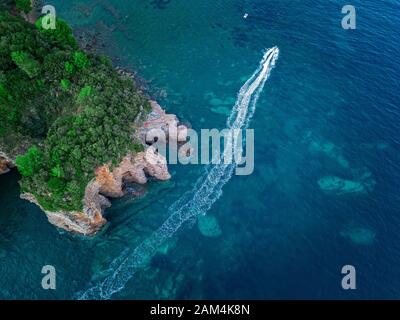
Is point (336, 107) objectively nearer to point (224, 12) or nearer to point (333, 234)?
point (333, 234)

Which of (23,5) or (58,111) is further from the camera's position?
(23,5)

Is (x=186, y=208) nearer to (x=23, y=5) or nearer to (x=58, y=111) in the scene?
(x=58, y=111)

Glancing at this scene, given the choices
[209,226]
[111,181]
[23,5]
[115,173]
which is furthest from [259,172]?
[23,5]

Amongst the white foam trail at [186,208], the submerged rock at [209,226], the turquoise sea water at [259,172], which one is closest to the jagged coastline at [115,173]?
the turquoise sea water at [259,172]

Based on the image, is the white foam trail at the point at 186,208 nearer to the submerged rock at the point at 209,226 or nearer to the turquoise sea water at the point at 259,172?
the turquoise sea water at the point at 259,172

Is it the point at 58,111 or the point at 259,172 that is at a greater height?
the point at 58,111

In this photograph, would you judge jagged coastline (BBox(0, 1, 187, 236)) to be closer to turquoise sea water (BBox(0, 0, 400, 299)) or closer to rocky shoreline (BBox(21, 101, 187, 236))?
rocky shoreline (BBox(21, 101, 187, 236))
